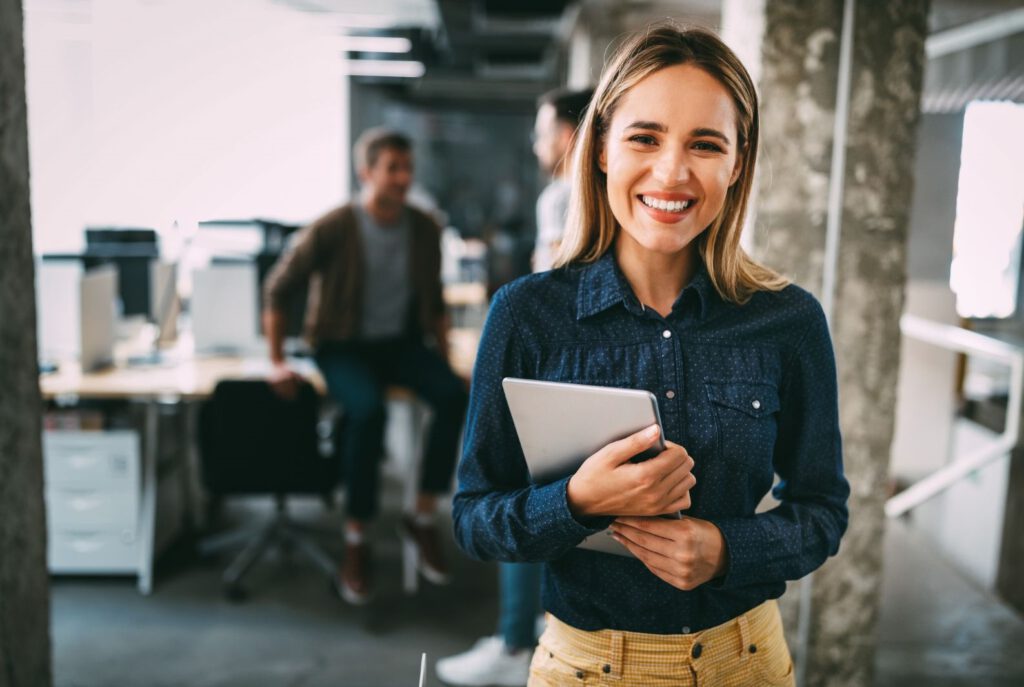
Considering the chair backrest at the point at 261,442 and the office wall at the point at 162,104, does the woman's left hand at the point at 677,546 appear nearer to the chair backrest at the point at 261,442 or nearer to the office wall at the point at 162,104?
A: the chair backrest at the point at 261,442

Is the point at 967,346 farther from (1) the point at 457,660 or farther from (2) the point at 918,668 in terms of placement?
(1) the point at 457,660

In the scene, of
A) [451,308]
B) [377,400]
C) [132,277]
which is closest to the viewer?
[377,400]

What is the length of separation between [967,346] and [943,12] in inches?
173

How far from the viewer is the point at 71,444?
3656mm

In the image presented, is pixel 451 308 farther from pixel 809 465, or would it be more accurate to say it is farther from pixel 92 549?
pixel 809 465

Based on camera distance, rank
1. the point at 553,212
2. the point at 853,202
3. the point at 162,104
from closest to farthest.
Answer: the point at 853,202
the point at 553,212
the point at 162,104

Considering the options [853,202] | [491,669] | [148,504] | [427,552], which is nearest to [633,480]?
[853,202]

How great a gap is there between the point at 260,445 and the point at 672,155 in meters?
2.72

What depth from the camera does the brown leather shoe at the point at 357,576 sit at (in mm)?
3471

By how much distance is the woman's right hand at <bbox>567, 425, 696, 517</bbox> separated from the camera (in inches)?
38.2

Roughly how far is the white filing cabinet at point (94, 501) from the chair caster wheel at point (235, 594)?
1.53 ft

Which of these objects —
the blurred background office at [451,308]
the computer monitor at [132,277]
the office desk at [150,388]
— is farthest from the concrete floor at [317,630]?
the computer monitor at [132,277]

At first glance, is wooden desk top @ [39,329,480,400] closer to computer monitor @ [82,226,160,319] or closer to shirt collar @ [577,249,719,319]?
computer monitor @ [82,226,160,319]

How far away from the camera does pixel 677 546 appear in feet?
3.40
